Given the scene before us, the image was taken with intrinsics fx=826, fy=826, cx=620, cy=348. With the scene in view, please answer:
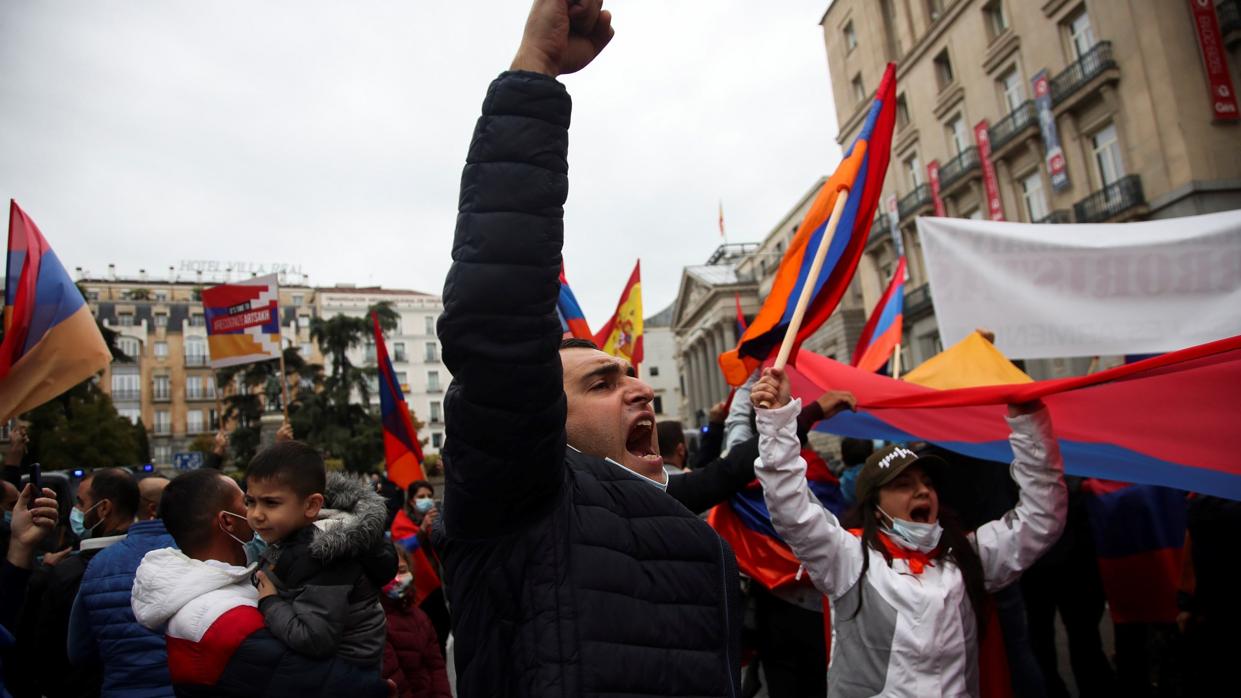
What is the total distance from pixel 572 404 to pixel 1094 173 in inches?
935

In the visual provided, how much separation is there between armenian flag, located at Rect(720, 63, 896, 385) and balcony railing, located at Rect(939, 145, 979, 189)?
2419cm

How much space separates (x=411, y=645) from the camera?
3.93 m

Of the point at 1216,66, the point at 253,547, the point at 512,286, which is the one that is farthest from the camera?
the point at 1216,66

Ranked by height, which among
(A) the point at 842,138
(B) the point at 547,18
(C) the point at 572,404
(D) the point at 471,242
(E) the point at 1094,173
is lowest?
(C) the point at 572,404

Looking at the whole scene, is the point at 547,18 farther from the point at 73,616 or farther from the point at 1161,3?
the point at 1161,3

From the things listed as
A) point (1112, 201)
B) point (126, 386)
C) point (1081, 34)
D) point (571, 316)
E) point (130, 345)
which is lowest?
point (571, 316)

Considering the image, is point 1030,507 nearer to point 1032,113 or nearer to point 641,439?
point 641,439

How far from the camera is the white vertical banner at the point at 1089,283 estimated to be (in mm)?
4520

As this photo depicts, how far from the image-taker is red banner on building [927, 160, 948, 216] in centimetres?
2762

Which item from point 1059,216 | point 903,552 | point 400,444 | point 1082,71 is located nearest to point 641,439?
point 903,552

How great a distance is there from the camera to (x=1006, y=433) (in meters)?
3.96

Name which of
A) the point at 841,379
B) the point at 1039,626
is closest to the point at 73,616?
the point at 841,379

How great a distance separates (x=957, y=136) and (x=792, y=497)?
28.0 m

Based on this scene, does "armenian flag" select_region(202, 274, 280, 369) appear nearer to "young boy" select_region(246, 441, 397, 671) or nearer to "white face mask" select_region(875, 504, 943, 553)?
"young boy" select_region(246, 441, 397, 671)
